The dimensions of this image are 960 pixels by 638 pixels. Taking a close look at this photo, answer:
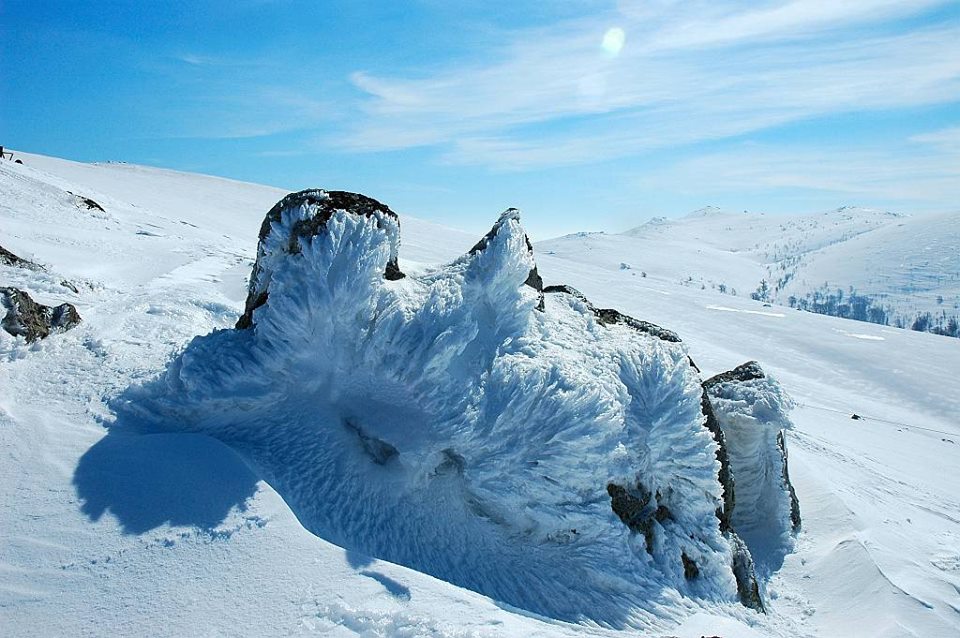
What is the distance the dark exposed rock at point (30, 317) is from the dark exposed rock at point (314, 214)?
2059 mm

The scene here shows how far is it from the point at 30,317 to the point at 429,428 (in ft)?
14.8

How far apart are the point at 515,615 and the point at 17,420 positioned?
4336 mm

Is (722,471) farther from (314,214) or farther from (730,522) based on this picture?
(314,214)

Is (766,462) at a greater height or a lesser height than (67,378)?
lesser

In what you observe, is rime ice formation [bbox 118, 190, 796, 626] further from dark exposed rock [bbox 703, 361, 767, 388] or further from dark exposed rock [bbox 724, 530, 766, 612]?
dark exposed rock [bbox 703, 361, 767, 388]

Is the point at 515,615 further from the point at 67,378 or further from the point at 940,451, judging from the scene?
the point at 940,451

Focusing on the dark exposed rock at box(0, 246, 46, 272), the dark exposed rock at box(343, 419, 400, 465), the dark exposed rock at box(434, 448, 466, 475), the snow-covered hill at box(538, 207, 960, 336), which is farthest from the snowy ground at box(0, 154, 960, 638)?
the snow-covered hill at box(538, 207, 960, 336)

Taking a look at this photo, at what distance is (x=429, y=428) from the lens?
5.72 m

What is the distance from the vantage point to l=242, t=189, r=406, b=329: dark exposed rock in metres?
6.12

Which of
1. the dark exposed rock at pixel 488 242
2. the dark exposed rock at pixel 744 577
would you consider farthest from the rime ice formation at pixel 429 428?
the dark exposed rock at pixel 488 242

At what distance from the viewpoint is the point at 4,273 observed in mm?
9672

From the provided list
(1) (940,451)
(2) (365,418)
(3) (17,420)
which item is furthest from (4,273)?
(1) (940,451)

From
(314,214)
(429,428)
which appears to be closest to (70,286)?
(314,214)

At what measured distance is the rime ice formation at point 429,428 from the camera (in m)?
5.52
